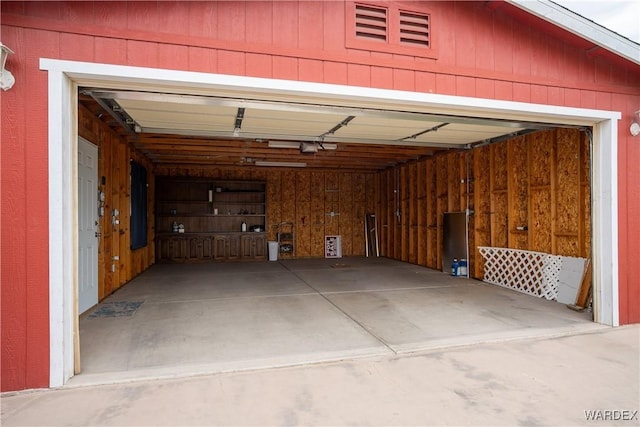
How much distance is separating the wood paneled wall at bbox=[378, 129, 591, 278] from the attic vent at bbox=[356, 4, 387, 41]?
131 inches

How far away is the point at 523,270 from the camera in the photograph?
233 inches

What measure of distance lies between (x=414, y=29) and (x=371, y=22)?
0.45 m

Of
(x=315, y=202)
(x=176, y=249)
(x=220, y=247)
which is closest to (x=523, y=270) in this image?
(x=315, y=202)

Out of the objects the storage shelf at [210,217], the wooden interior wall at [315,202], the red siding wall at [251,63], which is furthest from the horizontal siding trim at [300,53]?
the wooden interior wall at [315,202]

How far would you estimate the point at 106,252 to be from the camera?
564cm

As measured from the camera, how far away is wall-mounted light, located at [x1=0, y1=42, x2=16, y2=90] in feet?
8.08

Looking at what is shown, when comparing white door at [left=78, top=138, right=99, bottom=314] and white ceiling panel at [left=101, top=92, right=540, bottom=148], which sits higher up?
white ceiling panel at [left=101, top=92, right=540, bottom=148]

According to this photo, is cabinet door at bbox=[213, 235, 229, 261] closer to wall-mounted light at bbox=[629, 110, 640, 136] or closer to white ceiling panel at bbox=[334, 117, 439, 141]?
white ceiling panel at bbox=[334, 117, 439, 141]

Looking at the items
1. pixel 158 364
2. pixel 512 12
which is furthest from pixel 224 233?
pixel 512 12

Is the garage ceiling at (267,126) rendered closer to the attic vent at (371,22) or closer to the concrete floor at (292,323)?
the attic vent at (371,22)

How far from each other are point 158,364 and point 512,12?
4748 mm

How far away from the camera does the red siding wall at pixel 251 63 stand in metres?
2.59

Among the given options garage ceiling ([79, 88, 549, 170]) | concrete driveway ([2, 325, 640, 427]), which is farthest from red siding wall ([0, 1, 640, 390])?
concrete driveway ([2, 325, 640, 427])

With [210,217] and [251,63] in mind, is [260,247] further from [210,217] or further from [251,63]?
[251,63]
